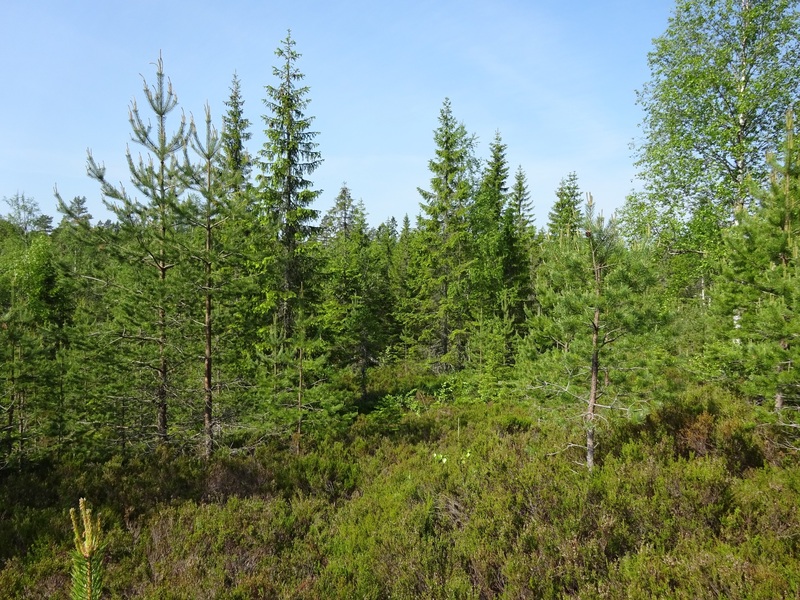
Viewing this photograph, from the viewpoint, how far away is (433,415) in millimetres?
14445

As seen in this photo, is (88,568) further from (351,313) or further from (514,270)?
(514,270)

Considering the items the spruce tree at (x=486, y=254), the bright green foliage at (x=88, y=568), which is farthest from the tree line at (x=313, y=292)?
the bright green foliage at (x=88, y=568)

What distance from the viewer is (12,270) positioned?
23.9 meters

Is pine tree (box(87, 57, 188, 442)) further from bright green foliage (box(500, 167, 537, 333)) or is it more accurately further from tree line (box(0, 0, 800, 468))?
bright green foliage (box(500, 167, 537, 333))

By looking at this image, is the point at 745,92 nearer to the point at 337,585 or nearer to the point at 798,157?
the point at 798,157

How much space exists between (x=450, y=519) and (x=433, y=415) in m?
7.50

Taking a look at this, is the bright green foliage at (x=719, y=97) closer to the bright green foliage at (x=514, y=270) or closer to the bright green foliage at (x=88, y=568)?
the bright green foliage at (x=514, y=270)

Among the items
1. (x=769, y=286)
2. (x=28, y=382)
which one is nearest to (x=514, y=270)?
(x=769, y=286)

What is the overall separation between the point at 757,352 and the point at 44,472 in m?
14.1

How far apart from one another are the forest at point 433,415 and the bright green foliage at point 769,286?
0.17 feet

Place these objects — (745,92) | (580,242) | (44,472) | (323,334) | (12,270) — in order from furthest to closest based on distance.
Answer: (12,270), (323,334), (745,92), (44,472), (580,242)

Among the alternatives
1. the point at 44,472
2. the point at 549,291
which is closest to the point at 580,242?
the point at 549,291

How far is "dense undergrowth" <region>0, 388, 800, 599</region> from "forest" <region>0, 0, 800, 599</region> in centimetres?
5

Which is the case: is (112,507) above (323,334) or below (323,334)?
below
